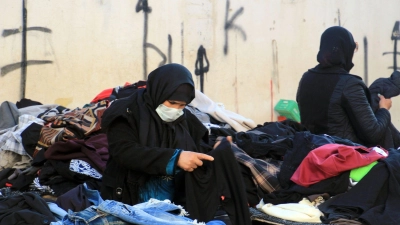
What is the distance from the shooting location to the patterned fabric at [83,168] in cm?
496

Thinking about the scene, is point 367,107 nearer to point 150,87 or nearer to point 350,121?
point 350,121

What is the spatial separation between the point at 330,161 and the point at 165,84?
1.09 m

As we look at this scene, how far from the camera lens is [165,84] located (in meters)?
4.11

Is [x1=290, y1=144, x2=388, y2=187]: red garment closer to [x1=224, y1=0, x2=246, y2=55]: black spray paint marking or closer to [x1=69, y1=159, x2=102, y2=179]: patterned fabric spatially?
[x1=69, y1=159, x2=102, y2=179]: patterned fabric

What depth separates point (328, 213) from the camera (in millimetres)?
4379

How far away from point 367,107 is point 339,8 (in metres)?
4.53

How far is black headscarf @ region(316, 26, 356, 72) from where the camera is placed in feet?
17.6

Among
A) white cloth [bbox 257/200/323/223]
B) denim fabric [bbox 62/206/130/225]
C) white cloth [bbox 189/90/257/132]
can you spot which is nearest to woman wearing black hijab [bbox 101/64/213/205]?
denim fabric [bbox 62/206/130/225]

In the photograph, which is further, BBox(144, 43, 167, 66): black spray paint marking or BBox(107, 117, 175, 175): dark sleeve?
BBox(144, 43, 167, 66): black spray paint marking

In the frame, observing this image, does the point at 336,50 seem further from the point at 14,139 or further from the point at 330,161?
the point at 14,139

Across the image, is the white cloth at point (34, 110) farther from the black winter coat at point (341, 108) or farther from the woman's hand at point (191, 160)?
the woman's hand at point (191, 160)

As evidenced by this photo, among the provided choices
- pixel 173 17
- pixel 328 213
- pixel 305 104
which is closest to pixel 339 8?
pixel 173 17

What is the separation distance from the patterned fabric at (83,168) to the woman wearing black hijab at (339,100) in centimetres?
152

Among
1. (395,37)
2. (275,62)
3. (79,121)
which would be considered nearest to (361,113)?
(79,121)
